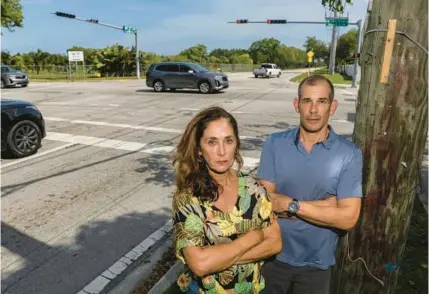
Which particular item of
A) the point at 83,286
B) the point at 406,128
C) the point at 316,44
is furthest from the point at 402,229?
the point at 316,44

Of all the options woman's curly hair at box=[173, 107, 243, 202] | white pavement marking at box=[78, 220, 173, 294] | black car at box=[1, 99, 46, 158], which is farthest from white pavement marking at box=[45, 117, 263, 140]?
woman's curly hair at box=[173, 107, 243, 202]

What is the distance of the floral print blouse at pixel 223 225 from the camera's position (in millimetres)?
1714

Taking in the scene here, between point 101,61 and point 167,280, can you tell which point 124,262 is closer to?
point 167,280

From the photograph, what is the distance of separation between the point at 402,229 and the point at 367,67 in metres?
1.05

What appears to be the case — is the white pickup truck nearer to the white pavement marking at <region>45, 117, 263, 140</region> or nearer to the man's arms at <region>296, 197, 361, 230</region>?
the white pavement marking at <region>45, 117, 263, 140</region>

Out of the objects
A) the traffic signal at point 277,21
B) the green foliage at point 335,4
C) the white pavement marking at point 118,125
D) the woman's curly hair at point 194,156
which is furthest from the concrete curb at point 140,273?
the traffic signal at point 277,21

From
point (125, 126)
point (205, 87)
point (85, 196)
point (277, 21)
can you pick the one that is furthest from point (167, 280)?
point (277, 21)

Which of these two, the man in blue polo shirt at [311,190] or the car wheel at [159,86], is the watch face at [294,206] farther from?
the car wheel at [159,86]

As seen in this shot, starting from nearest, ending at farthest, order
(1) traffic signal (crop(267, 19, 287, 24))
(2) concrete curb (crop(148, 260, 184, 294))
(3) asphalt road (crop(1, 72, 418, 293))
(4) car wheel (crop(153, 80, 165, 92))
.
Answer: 1. (2) concrete curb (crop(148, 260, 184, 294))
2. (3) asphalt road (crop(1, 72, 418, 293))
3. (4) car wheel (crop(153, 80, 165, 92))
4. (1) traffic signal (crop(267, 19, 287, 24))

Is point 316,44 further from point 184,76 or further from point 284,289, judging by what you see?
point 284,289

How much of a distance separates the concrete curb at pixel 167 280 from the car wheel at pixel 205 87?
17.3 metres

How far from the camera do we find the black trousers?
84.8 inches

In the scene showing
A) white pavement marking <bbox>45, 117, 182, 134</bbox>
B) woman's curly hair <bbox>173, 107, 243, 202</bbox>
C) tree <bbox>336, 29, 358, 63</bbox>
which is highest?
tree <bbox>336, 29, 358, 63</bbox>

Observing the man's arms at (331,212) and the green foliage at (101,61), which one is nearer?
the man's arms at (331,212)
